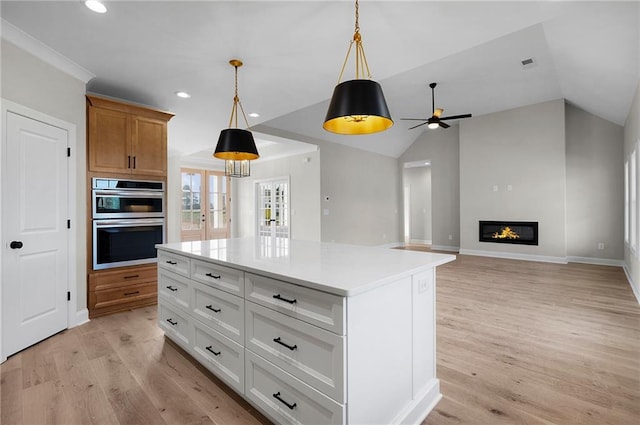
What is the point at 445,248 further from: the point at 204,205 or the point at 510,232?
the point at 204,205

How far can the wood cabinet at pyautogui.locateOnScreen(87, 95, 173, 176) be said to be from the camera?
3.31 m

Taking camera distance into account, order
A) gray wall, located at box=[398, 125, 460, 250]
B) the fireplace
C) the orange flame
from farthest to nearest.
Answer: gray wall, located at box=[398, 125, 460, 250], the orange flame, the fireplace

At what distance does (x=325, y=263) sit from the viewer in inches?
67.4

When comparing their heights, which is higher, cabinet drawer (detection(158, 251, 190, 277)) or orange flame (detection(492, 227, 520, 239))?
cabinet drawer (detection(158, 251, 190, 277))

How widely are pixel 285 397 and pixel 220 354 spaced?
636mm

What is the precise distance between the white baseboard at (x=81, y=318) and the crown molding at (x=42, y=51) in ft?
7.90

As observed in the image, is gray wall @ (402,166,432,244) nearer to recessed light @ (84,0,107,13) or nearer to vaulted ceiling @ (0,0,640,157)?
vaulted ceiling @ (0,0,640,157)

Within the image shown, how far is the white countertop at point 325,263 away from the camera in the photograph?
130cm

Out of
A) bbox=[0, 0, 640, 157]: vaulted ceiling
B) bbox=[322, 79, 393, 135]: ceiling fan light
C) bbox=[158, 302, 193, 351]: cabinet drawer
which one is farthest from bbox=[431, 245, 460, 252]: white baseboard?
bbox=[322, 79, 393, 135]: ceiling fan light

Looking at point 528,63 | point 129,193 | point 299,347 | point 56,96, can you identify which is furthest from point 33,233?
point 528,63

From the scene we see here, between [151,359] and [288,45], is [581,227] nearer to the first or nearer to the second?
[288,45]

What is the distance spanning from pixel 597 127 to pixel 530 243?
2.69 m

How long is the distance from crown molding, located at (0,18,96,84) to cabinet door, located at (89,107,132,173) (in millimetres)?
360

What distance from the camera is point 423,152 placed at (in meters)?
8.89
